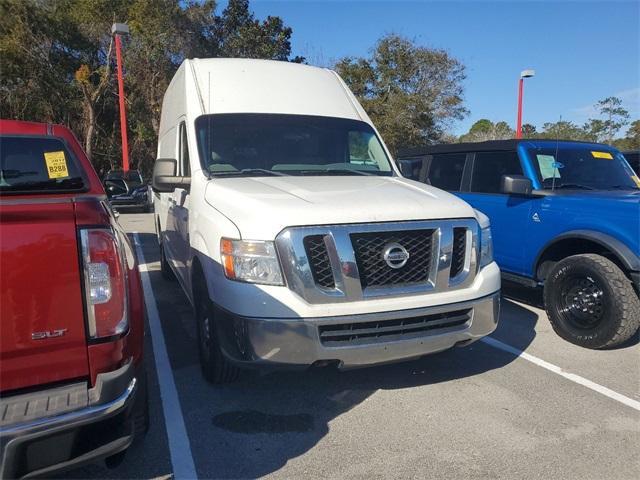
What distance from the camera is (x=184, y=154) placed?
4.80m

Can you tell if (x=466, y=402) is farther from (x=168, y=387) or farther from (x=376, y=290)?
(x=168, y=387)

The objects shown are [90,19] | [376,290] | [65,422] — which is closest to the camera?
[65,422]

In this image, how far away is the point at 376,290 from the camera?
320cm

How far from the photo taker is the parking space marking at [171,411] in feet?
9.32

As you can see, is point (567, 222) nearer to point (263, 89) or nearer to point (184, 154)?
point (263, 89)

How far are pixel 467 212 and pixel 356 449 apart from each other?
175cm

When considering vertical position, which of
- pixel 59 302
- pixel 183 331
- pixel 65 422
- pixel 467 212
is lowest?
pixel 183 331

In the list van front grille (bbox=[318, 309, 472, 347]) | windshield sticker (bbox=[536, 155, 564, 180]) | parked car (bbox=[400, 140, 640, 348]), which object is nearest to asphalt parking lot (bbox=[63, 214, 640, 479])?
parked car (bbox=[400, 140, 640, 348])

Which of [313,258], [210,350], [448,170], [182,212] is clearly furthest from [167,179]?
[448,170]

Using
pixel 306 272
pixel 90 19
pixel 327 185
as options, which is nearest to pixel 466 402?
pixel 306 272

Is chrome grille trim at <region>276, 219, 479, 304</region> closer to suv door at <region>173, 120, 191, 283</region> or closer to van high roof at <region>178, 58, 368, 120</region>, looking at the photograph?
suv door at <region>173, 120, 191, 283</region>

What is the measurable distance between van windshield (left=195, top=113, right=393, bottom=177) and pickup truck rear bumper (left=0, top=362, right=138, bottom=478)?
87.6 inches

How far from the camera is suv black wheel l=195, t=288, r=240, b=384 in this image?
3.55m

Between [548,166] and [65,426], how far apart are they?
5.25 m
